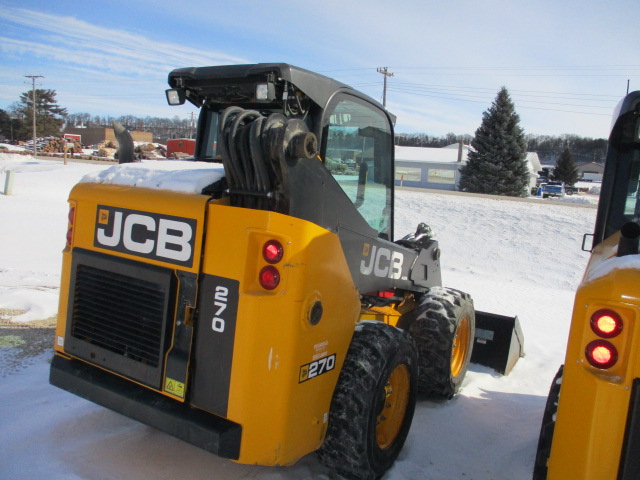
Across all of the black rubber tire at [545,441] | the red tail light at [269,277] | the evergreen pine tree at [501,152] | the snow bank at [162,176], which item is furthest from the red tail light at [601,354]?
the evergreen pine tree at [501,152]

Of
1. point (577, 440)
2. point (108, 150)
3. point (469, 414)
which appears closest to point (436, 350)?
point (469, 414)

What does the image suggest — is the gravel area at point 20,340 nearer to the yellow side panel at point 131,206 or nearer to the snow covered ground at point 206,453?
the snow covered ground at point 206,453

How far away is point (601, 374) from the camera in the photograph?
1.97 metres

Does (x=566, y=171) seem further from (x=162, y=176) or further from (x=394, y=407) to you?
(x=162, y=176)

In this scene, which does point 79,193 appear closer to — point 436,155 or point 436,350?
point 436,350

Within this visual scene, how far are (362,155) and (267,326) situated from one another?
1.72m

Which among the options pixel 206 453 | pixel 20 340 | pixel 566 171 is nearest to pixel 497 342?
pixel 206 453

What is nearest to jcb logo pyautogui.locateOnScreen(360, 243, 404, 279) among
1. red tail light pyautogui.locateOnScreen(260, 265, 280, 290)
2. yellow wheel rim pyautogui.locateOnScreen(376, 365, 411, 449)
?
yellow wheel rim pyautogui.locateOnScreen(376, 365, 411, 449)

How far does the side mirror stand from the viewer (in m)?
3.52

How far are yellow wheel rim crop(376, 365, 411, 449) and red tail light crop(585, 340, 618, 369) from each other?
148 centimetres

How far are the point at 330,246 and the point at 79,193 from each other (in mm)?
1566

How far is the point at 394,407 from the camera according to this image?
3.48 metres

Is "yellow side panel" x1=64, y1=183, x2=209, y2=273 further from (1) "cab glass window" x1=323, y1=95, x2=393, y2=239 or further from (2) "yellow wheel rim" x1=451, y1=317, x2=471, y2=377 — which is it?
(2) "yellow wheel rim" x1=451, y1=317, x2=471, y2=377

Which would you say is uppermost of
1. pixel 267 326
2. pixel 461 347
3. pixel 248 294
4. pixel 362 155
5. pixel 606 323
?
pixel 362 155
